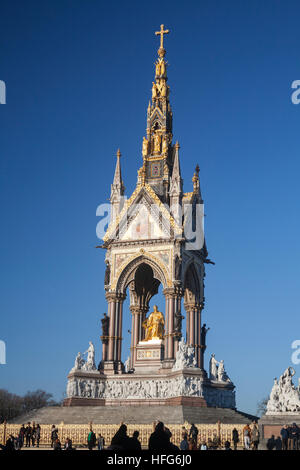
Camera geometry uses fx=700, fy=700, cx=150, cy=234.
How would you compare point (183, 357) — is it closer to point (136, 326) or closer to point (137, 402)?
point (137, 402)

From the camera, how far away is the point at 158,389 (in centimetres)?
4325

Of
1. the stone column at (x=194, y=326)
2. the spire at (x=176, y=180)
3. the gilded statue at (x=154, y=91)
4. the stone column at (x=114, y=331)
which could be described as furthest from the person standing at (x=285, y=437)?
the gilded statue at (x=154, y=91)

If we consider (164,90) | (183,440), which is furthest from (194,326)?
(183,440)

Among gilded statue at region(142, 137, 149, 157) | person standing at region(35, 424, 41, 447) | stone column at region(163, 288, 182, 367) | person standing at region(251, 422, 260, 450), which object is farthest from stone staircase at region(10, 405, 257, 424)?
gilded statue at region(142, 137, 149, 157)

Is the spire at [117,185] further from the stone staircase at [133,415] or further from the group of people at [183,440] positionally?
the group of people at [183,440]

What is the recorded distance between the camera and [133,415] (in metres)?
39.4

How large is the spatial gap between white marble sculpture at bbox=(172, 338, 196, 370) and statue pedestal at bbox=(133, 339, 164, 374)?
10.3ft

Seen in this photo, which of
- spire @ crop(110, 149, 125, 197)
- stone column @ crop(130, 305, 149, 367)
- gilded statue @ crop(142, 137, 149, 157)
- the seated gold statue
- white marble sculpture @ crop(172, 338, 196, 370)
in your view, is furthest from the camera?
gilded statue @ crop(142, 137, 149, 157)

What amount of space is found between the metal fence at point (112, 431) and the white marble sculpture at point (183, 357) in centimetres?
779

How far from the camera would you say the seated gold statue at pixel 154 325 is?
47.5 meters

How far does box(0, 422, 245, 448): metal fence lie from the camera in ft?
104

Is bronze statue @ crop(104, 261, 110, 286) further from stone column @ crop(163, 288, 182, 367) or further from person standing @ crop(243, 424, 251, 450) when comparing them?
person standing @ crop(243, 424, 251, 450)
